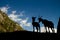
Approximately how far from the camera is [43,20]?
72.1m

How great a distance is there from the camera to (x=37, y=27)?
71.7 meters
